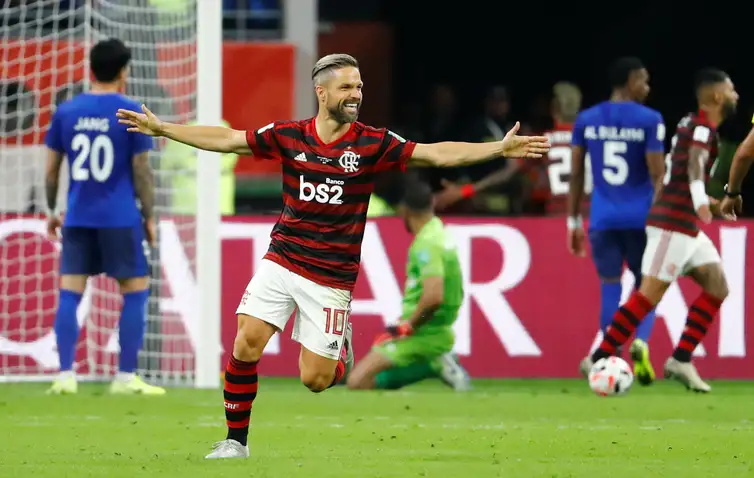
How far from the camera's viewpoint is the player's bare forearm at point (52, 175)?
10.7 m

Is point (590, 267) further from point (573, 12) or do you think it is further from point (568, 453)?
point (573, 12)

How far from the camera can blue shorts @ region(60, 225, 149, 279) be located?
1065 cm

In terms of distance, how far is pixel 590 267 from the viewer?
1248cm

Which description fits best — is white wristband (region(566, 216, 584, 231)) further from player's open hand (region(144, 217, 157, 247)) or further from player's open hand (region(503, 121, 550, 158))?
player's open hand (region(503, 121, 550, 158))

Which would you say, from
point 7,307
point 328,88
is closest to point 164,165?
point 7,307

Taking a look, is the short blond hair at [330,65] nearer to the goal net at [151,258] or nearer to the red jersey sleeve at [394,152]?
the red jersey sleeve at [394,152]

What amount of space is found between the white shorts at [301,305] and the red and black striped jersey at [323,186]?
0.05 meters

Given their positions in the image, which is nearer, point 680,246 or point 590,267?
point 680,246

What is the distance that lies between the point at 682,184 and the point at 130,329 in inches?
141

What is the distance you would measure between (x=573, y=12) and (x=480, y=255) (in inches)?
297

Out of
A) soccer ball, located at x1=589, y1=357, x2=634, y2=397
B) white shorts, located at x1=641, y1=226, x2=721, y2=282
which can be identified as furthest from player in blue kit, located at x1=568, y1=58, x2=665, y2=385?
soccer ball, located at x1=589, y1=357, x2=634, y2=397

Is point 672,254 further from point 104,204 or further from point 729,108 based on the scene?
point 104,204

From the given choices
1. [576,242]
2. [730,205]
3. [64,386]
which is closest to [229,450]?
[730,205]

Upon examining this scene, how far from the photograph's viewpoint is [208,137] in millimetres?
7406
